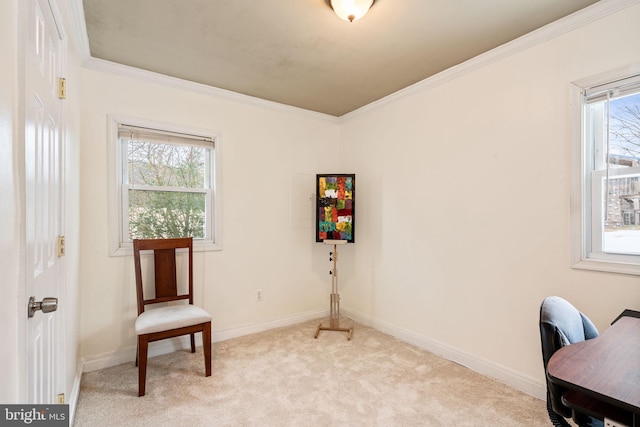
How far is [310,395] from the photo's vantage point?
85.0 inches

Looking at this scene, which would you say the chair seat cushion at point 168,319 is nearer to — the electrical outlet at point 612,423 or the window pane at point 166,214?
the window pane at point 166,214

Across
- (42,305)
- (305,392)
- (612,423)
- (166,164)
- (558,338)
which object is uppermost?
(166,164)

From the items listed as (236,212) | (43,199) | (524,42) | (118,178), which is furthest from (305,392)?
(524,42)

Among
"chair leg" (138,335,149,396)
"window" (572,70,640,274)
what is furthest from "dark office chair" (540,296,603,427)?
"chair leg" (138,335,149,396)

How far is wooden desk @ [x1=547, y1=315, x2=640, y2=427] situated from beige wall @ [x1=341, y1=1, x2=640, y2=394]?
847 millimetres

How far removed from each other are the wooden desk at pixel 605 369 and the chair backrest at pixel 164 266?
2.62m

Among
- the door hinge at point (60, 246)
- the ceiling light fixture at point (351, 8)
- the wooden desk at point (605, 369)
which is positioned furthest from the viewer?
the ceiling light fixture at point (351, 8)

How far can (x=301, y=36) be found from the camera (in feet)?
7.20

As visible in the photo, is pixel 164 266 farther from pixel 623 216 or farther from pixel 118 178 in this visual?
pixel 623 216

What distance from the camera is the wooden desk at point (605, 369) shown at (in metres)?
0.88

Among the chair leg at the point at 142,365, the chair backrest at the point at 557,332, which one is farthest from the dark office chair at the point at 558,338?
the chair leg at the point at 142,365

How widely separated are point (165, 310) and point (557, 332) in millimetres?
2519

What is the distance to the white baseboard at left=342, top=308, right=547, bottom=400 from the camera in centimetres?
216

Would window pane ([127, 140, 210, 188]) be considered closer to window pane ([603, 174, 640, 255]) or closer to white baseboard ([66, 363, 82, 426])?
white baseboard ([66, 363, 82, 426])
